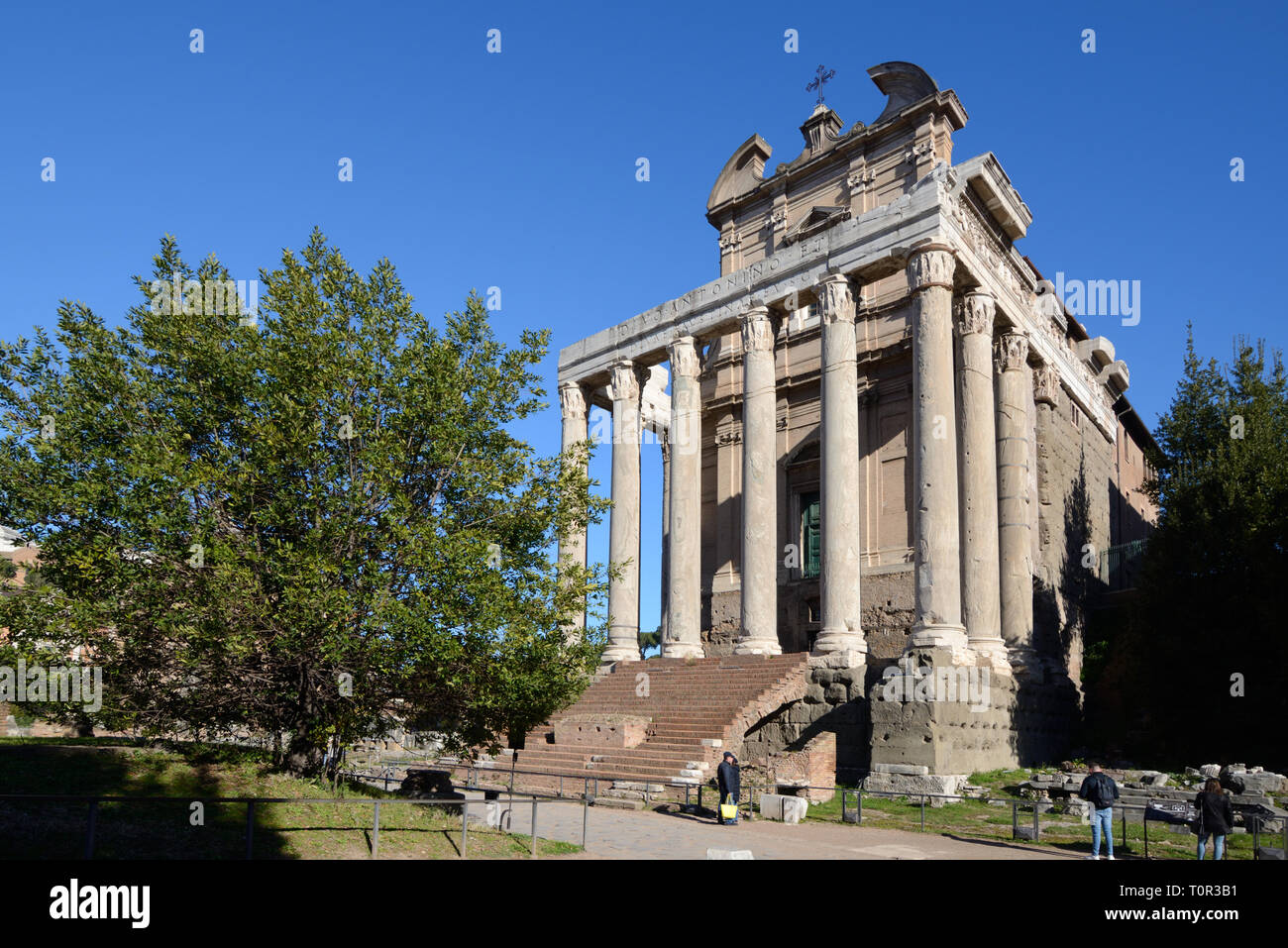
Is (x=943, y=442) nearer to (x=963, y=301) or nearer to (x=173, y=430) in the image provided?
(x=963, y=301)

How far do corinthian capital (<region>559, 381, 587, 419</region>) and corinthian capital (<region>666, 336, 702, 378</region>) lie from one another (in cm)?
490

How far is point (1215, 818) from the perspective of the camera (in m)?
14.3

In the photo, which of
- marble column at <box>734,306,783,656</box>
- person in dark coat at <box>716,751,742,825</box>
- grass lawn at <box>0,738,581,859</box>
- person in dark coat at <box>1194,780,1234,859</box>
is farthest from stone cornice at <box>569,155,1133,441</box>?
grass lawn at <box>0,738,581,859</box>

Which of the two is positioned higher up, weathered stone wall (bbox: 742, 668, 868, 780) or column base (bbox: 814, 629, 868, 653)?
column base (bbox: 814, 629, 868, 653)

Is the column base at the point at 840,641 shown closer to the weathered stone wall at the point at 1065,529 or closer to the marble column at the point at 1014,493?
the marble column at the point at 1014,493

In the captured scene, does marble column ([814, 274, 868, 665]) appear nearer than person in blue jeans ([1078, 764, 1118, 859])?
No

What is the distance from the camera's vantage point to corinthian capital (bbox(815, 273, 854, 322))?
91.4ft

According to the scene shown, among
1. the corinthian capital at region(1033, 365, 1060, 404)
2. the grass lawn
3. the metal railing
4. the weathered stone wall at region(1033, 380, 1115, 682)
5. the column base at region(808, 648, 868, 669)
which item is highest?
the corinthian capital at region(1033, 365, 1060, 404)

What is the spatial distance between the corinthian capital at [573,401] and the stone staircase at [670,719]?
10398 millimetres

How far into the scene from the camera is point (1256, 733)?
26.7 m

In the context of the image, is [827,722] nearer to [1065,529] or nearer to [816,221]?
[1065,529]

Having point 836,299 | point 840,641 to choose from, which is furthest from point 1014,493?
point 840,641

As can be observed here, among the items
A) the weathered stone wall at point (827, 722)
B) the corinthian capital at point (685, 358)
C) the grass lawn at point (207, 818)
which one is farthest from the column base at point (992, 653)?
the grass lawn at point (207, 818)

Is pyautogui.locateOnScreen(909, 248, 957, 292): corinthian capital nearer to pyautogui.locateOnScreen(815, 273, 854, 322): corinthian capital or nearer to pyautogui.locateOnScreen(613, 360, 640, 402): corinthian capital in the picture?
pyautogui.locateOnScreen(815, 273, 854, 322): corinthian capital
